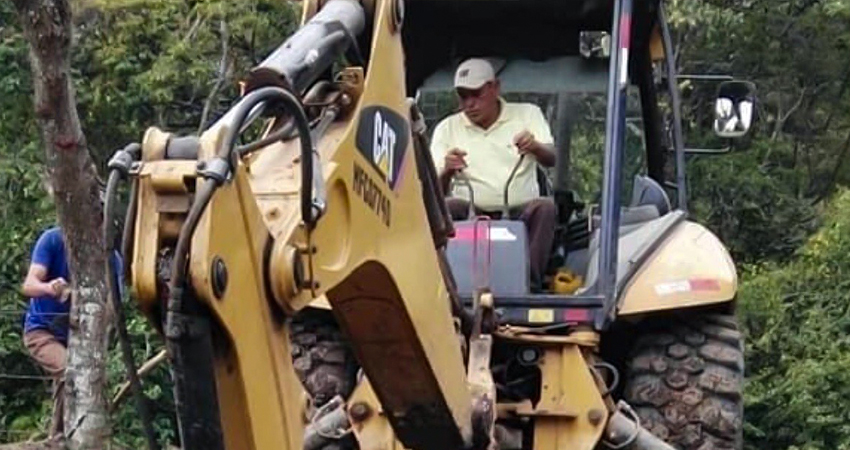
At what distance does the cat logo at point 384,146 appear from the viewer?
4.12 metres

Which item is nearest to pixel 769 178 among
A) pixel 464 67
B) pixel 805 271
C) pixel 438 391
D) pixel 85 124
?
pixel 805 271

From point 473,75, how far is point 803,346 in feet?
19.0

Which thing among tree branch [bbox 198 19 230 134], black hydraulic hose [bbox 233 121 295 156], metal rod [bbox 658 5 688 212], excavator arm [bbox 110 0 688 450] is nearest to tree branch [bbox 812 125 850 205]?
tree branch [bbox 198 19 230 134]

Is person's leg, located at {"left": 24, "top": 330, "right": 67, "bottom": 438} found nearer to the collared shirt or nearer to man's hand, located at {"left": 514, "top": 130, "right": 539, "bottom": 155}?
the collared shirt

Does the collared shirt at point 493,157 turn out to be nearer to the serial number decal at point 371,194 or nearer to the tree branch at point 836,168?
the serial number decal at point 371,194

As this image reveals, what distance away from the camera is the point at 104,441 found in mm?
8883

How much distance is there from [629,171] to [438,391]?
2.28 metres

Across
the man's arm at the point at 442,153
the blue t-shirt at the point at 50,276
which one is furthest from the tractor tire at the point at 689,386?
the blue t-shirt at the point at 50,276

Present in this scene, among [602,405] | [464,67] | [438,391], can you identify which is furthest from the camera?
[464,67]

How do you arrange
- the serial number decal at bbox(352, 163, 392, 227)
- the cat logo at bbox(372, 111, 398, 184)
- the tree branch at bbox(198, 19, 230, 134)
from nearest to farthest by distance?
1. the serial number decal at bbox(352, 163, 392, 227)
2. the cat logo at bbox(372, 111, 398, 184)
3. the tree branch at bbox(198, 19, 230, 134)

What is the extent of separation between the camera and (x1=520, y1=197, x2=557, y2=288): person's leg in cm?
636

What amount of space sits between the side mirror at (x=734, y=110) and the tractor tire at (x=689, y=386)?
44.7 inches

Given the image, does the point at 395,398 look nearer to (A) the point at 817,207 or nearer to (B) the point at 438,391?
(B) the point at 438,391

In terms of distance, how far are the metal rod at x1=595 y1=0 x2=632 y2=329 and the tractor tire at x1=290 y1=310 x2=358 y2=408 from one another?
955mm
